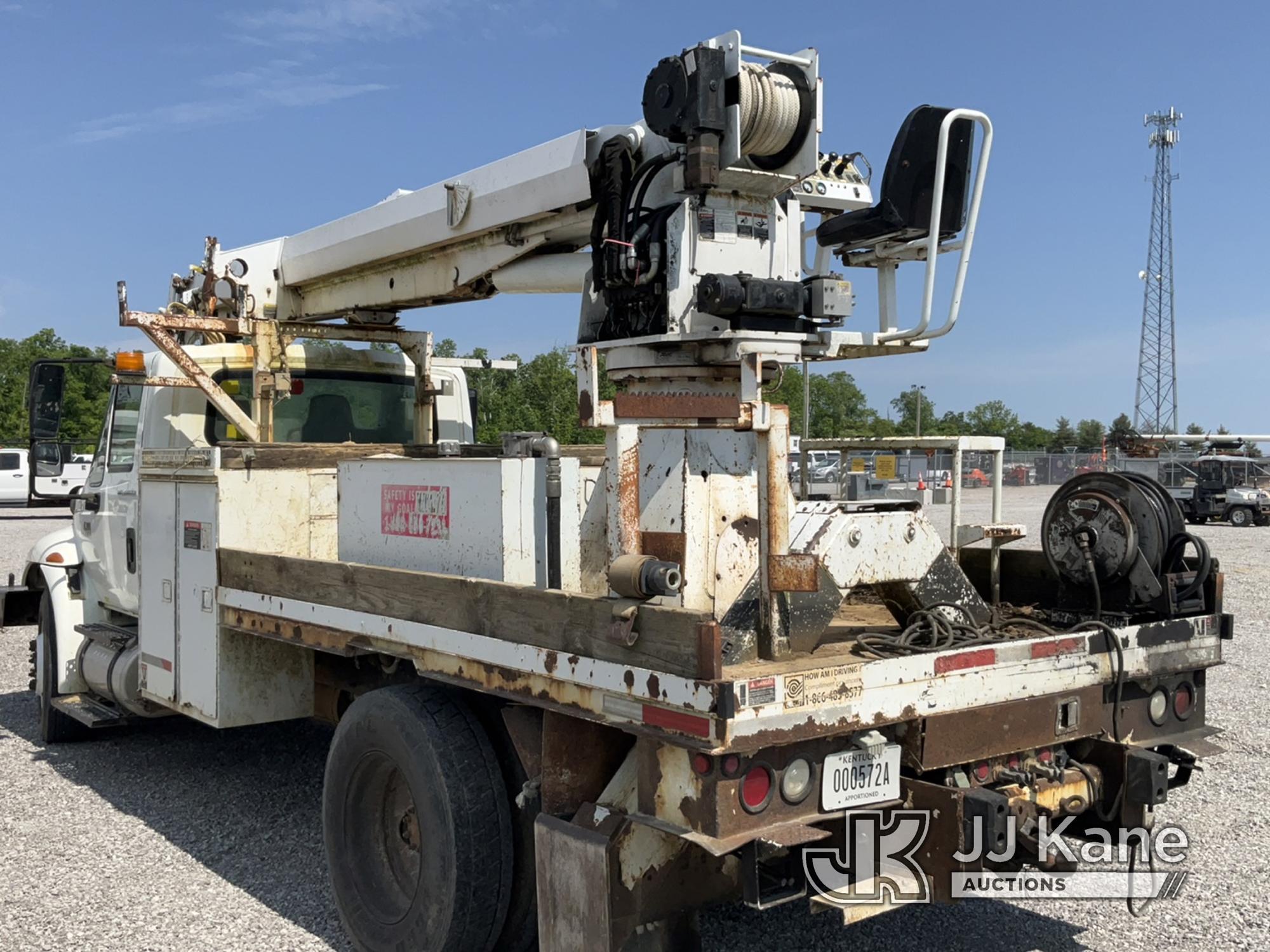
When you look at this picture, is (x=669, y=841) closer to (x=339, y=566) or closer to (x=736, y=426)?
(x=736, y=426)

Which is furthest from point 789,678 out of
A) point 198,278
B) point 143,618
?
point 198,278

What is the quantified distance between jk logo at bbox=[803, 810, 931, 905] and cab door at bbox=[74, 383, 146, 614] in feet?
15.0

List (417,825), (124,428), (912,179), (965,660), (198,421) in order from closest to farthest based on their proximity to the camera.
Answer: (965,660), (417,825), (912,179), (198,421), (124,428)

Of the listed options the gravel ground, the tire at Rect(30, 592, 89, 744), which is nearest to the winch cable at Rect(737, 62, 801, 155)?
the gravel ground

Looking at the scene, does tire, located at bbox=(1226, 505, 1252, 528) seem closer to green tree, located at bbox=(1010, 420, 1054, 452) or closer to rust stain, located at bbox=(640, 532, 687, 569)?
rust stain, located at bbox=(640, 532, 687, 569)

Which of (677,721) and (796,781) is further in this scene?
(796,781)

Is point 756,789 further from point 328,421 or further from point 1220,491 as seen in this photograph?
point 1220,491

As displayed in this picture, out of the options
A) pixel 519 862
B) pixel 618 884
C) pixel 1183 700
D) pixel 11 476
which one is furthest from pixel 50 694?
pixel 11 476

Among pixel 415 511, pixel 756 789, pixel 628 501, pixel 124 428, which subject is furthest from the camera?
pixel 124 428

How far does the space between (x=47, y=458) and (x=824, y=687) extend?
19.3 ft

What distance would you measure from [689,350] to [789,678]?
4.81 feet

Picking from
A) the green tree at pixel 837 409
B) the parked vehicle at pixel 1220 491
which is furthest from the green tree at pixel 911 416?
the parked vehicle at pixel 1220 491

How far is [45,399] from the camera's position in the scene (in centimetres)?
704

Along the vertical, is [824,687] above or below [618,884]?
above
